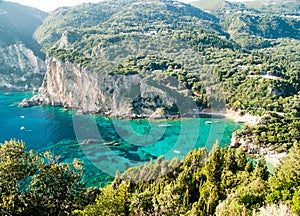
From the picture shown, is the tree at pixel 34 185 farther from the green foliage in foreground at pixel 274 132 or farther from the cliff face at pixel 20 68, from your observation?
the cliff face at pixel 20 68

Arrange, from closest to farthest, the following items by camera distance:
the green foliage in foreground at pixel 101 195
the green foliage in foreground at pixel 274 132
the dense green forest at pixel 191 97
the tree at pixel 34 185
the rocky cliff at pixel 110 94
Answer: the green foliage in foreground at pixel 101 195 < the tree at pixel 34 185 < the dense green forest at pixel 191 97 < the green foliage in foreground at pixel 274 132 < the rocky cliff at pixel 110 94

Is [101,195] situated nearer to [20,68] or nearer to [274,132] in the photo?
[274,132]

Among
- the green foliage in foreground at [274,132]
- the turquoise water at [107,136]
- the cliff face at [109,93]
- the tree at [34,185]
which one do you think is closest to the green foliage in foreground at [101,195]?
the tree at [34,185]

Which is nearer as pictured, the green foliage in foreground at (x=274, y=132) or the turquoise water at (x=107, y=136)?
the turquoise water at (x=107, y=136)

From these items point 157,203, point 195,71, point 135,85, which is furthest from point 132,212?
point 195,71

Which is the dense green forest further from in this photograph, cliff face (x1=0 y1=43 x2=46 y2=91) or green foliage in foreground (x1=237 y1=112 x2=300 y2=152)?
cliff face (x1=0 y1=43 x2=46 y2=91)

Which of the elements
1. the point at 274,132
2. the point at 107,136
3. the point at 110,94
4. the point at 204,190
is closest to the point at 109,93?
the point at 110,94

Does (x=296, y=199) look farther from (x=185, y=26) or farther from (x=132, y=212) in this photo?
(x=185, y=26)
